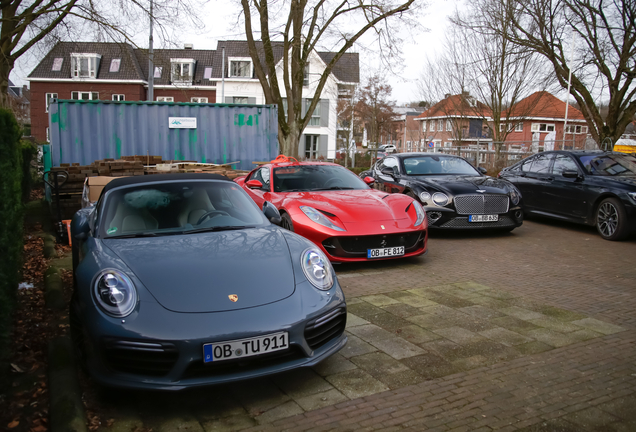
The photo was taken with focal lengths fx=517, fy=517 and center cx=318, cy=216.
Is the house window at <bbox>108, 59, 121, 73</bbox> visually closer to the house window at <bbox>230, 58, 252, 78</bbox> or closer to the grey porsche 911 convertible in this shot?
the house window at <bbox>230, 58, 252, 78</bbox>

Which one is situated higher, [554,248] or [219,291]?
[219,291]

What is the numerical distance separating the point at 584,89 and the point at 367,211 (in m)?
15.5

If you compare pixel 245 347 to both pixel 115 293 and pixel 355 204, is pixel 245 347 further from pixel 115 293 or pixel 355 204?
pixel 355 204

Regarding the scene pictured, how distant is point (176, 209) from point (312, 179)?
3.66 metres

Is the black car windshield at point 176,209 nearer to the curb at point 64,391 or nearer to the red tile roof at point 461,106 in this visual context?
the curb at point 64,391

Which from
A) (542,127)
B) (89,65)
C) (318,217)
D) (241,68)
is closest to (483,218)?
(318,217)

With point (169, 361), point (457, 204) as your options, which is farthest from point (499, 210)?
point (169, 361)

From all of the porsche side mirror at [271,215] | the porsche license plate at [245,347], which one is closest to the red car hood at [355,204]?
the porsche side mirror at [271,215]

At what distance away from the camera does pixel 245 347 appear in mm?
3023

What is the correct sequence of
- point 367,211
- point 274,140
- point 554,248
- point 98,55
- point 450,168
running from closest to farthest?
1. point 367,211
2. point 554,248
3. point 450,168
4. point 274,140
5. point 98,55

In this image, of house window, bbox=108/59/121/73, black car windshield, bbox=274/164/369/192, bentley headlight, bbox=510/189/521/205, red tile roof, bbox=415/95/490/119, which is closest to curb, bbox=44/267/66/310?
black car windshield, bbox=274/164/369/192

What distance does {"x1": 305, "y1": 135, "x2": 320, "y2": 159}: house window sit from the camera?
49312mm

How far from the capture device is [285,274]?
3.55m

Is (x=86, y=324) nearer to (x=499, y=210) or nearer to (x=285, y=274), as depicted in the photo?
(x=285, y=274)
